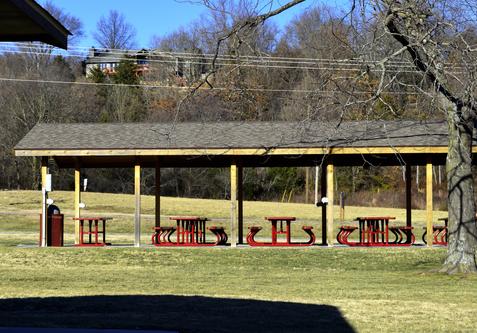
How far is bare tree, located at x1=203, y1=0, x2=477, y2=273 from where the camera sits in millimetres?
16250

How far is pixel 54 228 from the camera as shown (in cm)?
2712

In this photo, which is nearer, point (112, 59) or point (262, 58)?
point (262, 58)

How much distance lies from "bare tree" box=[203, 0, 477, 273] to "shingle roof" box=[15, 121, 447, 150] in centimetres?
624

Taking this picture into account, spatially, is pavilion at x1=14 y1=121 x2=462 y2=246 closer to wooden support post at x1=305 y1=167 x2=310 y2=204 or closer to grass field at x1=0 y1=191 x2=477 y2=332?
grass field at x1=0 y1=191 x2=477 y2=332

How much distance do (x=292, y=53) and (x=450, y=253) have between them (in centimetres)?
3689

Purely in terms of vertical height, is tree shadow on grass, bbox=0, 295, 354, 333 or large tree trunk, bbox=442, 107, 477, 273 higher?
large tree trunk, bbox=442, 107, 477, 273

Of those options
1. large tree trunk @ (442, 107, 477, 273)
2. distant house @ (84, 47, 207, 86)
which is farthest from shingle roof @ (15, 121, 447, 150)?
distant house @ (84, 47, 207, 86)

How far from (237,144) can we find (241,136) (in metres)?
1.01

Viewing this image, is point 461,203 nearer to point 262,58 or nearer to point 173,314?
point 262,58

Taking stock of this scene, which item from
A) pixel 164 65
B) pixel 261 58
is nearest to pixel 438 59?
pixel 261 58

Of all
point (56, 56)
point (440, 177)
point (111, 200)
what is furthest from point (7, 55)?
point (440, 177)

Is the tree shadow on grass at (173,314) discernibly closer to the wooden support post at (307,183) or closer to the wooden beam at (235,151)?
the wooden beam at (235,151)

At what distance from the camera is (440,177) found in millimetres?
55719

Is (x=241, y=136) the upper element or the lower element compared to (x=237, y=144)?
upper
